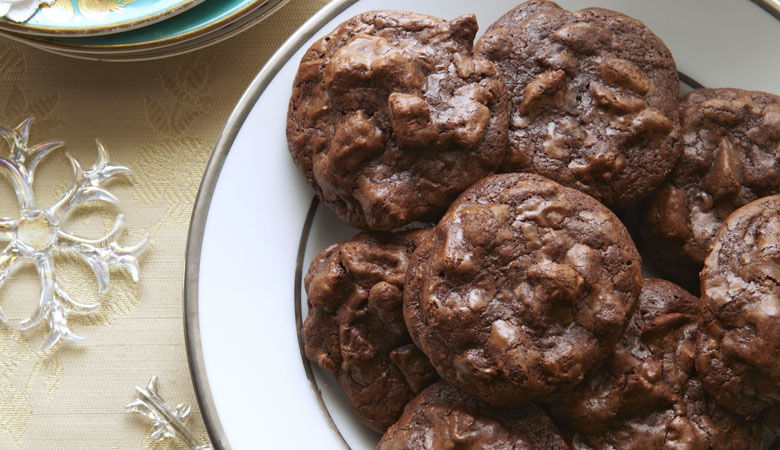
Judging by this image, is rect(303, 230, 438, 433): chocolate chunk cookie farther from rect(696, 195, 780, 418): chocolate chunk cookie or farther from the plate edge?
rect(696, 195, 780, 418): chocolate chunk cookie

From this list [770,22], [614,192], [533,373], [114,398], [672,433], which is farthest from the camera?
[114,398]

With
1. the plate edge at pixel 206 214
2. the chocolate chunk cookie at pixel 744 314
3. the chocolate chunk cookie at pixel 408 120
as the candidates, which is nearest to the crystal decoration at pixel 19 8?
the plate edge at pixel 206 214

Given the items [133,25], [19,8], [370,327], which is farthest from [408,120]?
[19,8]

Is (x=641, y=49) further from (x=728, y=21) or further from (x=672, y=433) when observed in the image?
(x=672, y=433)

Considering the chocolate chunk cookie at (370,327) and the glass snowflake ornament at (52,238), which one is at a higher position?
the chocolate chunk cookie at (370,327)

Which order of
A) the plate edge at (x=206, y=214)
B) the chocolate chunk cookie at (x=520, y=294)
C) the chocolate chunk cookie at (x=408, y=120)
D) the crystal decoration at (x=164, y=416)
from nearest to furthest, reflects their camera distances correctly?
1. the chocolate chunk cookie at (x=520, y=294)
2. the chocolate chunk cookie at (x=408, y=120)
3. the plate edge at (x=206, y=214)
4. the crystal decoration at (x=164, y=416)

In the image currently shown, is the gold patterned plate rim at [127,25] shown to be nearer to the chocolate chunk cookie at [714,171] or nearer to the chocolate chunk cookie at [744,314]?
the chocolate chunk cookie at [714,171]

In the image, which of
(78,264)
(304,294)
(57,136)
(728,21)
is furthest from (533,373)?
(57,136)
